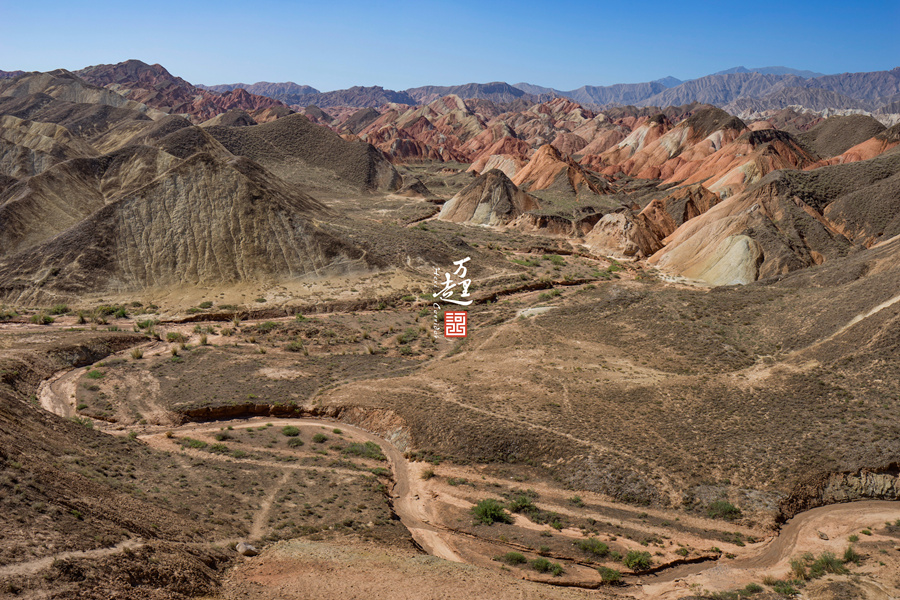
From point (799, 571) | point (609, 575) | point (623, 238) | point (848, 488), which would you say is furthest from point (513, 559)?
point (623, 238)

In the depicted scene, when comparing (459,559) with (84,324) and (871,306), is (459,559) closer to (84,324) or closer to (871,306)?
(871,306)

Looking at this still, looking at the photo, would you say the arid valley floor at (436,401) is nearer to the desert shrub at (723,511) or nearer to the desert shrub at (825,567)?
the desert shrub at (723,511)

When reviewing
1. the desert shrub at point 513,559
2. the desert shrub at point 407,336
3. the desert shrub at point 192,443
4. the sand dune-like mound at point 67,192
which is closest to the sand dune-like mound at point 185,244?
the sand dune-like mound at point 67,192

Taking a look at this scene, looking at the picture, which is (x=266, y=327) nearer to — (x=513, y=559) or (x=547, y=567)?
(x=513, y=559)

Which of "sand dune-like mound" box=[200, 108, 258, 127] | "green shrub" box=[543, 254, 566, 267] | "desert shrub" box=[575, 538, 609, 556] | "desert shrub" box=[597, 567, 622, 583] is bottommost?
"desert shrub" box=[597, 567, 622, 583]

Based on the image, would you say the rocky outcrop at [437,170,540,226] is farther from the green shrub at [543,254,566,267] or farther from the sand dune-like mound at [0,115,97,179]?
the sand dune-like mound at [0,115,97,179]

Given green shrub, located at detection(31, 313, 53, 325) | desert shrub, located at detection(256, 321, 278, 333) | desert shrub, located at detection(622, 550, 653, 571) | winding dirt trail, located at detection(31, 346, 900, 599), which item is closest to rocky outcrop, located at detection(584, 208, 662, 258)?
desert shrub, located at detection(256, 321, 278, 333)
